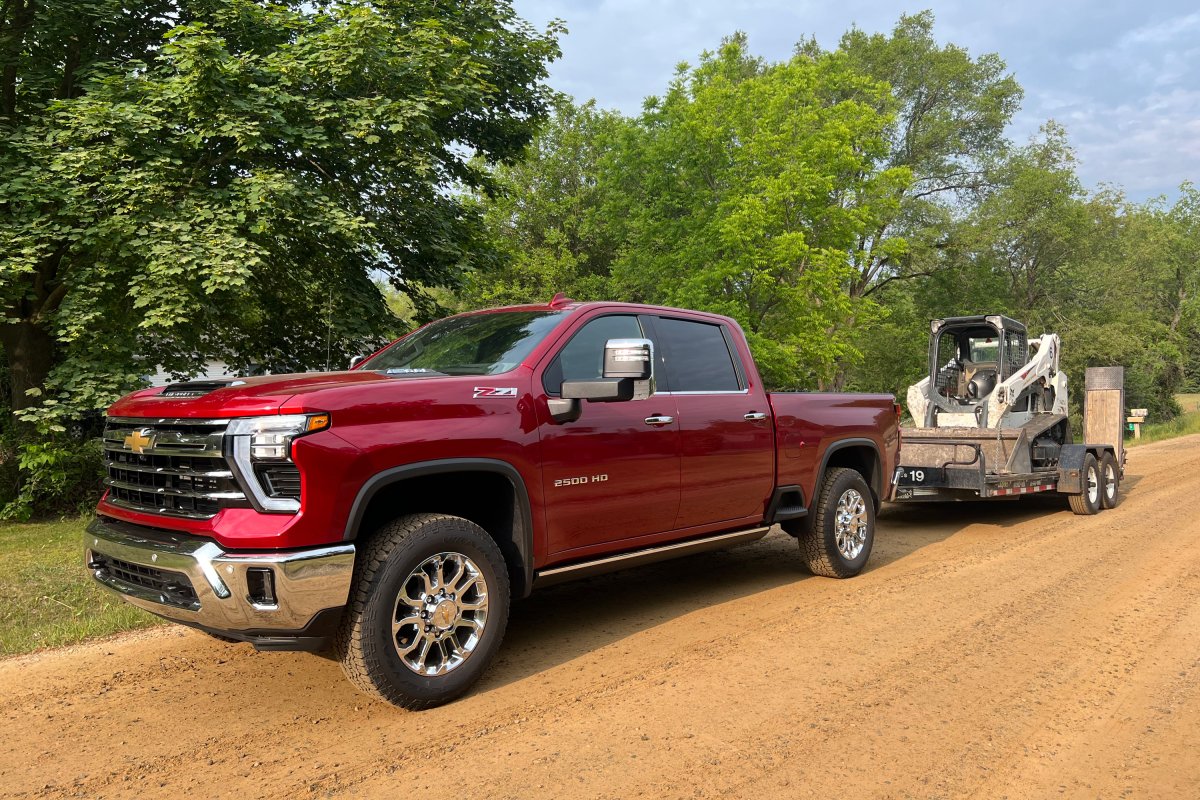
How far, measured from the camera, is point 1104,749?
3441mm

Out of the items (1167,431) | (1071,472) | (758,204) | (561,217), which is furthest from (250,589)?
(561,217)

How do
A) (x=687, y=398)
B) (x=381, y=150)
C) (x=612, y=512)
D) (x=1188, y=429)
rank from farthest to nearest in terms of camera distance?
(x=1188, y=429) → (x=381, y=150) → (x=687, y=398) → (x=612, y=512)

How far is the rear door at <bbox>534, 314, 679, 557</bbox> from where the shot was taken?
4441 millimetres

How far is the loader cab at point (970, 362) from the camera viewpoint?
1096 cm

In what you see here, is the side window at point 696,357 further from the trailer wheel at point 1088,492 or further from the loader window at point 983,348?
the loader window at point 983,348

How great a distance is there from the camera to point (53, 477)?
31.4ft

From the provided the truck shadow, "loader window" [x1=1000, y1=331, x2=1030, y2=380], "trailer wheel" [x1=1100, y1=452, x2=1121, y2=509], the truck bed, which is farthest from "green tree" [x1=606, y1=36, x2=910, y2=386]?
the truck bed

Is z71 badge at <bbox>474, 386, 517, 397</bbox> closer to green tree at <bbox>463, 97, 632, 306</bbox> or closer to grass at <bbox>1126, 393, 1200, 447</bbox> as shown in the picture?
grass at <bbox>1126, 393, 1200, 447</bbox>

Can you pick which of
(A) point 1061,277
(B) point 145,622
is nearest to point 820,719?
(B) point 145,622

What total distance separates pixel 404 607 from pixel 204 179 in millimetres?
8035

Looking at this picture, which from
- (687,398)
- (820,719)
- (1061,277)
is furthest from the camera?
(1061,277)

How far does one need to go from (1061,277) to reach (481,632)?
39.3 meters

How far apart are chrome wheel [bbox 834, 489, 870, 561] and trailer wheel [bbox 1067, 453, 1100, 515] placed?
16.3 feet

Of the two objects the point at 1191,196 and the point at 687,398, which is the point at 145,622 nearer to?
the point at 687,398
